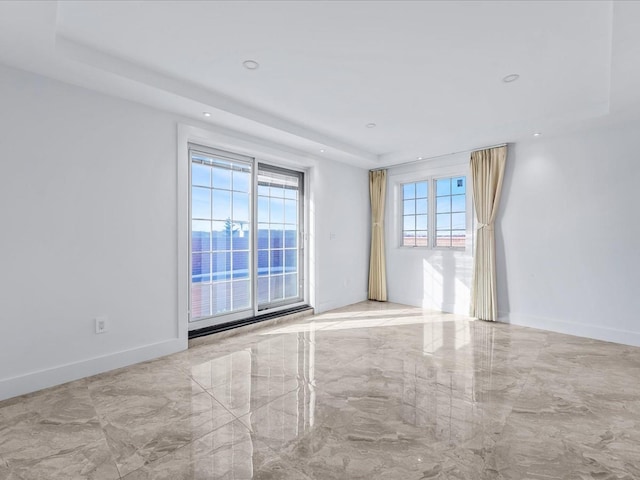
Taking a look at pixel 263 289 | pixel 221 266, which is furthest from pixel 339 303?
pixel 221 266

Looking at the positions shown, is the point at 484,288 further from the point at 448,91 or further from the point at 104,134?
the point at 104,134

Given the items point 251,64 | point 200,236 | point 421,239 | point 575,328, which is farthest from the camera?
point 421,239

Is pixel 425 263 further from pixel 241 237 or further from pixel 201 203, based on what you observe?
pixel 201 203

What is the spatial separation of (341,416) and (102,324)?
2274 mm

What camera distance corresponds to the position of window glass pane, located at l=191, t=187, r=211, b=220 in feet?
12.9

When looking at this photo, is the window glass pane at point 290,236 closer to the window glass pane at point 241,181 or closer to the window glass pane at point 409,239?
the window glass pane at point 241,181

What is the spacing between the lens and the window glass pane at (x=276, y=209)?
16.0ft

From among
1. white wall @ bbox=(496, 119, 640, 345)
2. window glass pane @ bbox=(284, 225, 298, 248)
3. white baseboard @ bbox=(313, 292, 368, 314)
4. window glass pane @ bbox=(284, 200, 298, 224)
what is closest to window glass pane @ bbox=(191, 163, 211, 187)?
window glass pane @ bbox=(284, 200, 298, 224)

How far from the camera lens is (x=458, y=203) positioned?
528cm

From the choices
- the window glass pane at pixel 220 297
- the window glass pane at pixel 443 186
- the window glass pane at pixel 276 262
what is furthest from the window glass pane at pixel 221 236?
the window glass pane at pixel 443 186

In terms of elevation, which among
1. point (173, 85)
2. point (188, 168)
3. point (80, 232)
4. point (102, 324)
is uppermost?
point (173, 85)

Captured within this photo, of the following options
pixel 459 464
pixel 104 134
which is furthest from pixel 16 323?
pixel 459 464

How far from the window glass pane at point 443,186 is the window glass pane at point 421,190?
0.71 ft

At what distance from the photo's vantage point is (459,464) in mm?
1820
